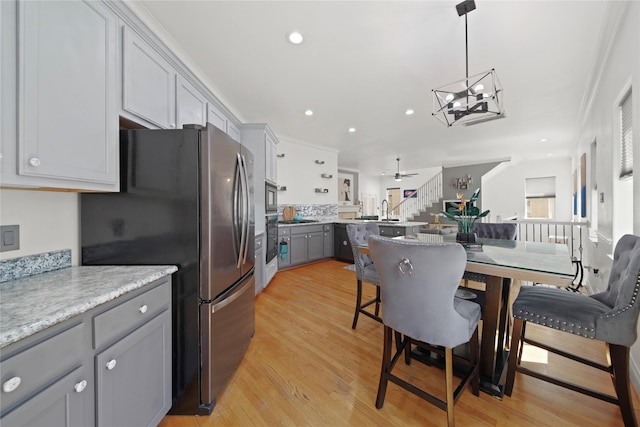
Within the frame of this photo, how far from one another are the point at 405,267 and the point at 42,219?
2011 mm

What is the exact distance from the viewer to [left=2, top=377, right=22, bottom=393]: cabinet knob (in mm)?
671

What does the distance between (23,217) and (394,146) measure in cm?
621

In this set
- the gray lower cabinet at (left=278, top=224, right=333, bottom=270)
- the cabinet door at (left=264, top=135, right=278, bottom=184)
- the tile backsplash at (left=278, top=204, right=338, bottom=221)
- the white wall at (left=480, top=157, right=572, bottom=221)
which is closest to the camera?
the cabinet door at (left=264, top=135, right=278, bottom=184)

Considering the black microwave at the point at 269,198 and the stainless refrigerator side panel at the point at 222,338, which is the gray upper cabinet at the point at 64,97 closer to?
the stainless refrigerator side panel at the point at 222,338

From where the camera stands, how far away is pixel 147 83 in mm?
1766

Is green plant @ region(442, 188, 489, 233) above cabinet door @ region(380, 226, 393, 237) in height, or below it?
above

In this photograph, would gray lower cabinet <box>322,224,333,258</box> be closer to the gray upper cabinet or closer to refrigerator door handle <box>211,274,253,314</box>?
refrigerator door handle <box>211,274,253,314</box>

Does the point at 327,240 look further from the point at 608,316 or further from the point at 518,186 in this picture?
the point at 518,186

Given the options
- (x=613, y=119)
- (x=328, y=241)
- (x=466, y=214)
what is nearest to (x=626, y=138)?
(x=613, y=119)

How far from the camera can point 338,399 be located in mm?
1569

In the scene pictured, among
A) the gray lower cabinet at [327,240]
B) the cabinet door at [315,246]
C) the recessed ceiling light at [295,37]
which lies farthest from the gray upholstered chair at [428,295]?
the gray lower cabinet at [327,240]

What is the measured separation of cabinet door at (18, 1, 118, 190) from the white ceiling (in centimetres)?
80

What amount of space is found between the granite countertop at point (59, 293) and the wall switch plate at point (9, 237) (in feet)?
0.54

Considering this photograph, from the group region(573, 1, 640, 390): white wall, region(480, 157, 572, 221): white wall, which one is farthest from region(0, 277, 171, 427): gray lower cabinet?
region(480, 157, 572, 221): white wall
